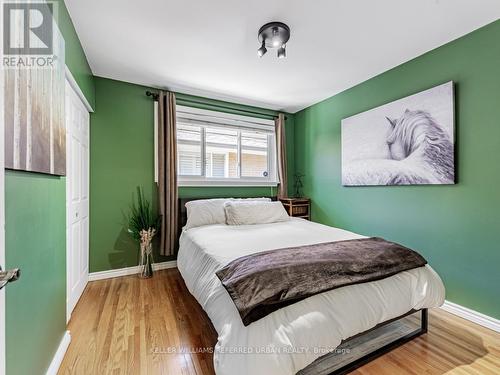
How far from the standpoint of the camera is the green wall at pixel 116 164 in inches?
113

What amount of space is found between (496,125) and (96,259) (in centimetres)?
433

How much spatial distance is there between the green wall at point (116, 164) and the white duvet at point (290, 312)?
4.65 ft

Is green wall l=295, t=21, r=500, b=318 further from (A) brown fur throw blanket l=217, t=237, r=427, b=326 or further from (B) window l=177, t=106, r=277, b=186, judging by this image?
(B) window l=177, t=106, r=277, b=186

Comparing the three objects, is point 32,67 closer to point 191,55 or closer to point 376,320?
point 191,55

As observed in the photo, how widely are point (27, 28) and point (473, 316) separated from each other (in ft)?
12.1

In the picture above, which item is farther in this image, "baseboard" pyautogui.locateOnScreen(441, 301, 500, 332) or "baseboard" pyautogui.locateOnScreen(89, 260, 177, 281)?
"baseboard" pyautogui.locateOnScreen(89, 260, 177, 281)

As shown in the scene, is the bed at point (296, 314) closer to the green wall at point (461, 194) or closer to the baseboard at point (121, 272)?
the green wall at point (461, 194)

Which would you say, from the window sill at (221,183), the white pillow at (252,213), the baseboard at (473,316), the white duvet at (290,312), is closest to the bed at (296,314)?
the white duvet at (290,312)

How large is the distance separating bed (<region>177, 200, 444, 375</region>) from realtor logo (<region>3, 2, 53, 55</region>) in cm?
156

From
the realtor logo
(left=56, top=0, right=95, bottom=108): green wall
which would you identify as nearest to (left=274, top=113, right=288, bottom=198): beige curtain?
(left=56, top=0, right=95, bottom=108): green wall

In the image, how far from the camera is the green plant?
295cm

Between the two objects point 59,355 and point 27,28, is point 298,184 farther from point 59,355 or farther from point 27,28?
point 27,28

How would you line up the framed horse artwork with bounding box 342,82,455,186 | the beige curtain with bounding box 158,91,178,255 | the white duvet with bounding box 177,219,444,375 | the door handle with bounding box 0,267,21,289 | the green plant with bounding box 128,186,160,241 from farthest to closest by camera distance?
the beige curtain with bounding box 158,91,178,255, the green plant with bounding box 128,186,160,241, the framed horse artwork with bounding box 342,82,455,186, the white duvet with bounding box 177,219,444,375, the door handle with bounding box 0,267,21,289

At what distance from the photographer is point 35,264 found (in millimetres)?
1227
